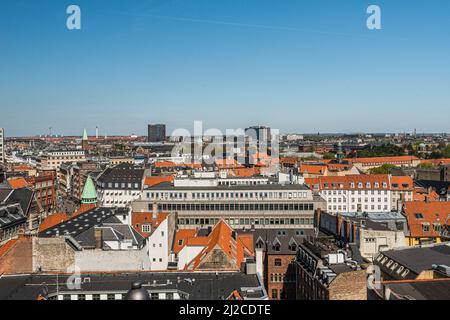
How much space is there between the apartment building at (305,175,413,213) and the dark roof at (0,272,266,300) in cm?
4951

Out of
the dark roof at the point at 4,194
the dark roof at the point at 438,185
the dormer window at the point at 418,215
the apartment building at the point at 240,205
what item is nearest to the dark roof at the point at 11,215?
the dark roof at the point at 4,194

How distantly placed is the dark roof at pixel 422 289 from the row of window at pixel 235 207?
99.4 ft

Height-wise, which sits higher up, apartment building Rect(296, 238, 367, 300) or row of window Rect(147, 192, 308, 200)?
row of window Rect(147, 192, 308, 200)

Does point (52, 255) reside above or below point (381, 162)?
above

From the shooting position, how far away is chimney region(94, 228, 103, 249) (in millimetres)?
31312

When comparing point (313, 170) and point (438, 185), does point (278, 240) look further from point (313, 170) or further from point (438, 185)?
point (438, 185)

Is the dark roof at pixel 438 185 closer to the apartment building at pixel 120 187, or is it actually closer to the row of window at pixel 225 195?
the row of window at pixel 225 195

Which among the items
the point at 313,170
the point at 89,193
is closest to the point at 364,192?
the point at 313,170

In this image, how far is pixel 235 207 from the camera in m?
53.9

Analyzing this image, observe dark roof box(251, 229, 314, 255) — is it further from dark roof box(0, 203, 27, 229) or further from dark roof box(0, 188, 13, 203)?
dark roof box(0, 188, 13, 203)

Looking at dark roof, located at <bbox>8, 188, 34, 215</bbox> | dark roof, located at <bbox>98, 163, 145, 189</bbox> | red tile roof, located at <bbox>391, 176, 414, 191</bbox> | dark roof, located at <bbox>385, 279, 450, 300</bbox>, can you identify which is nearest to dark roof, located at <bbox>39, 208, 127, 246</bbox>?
dark roof, located at <bbox>8, 188, 34, 215</bbox>

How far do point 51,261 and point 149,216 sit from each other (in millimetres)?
16368

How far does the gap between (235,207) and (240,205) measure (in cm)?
61
